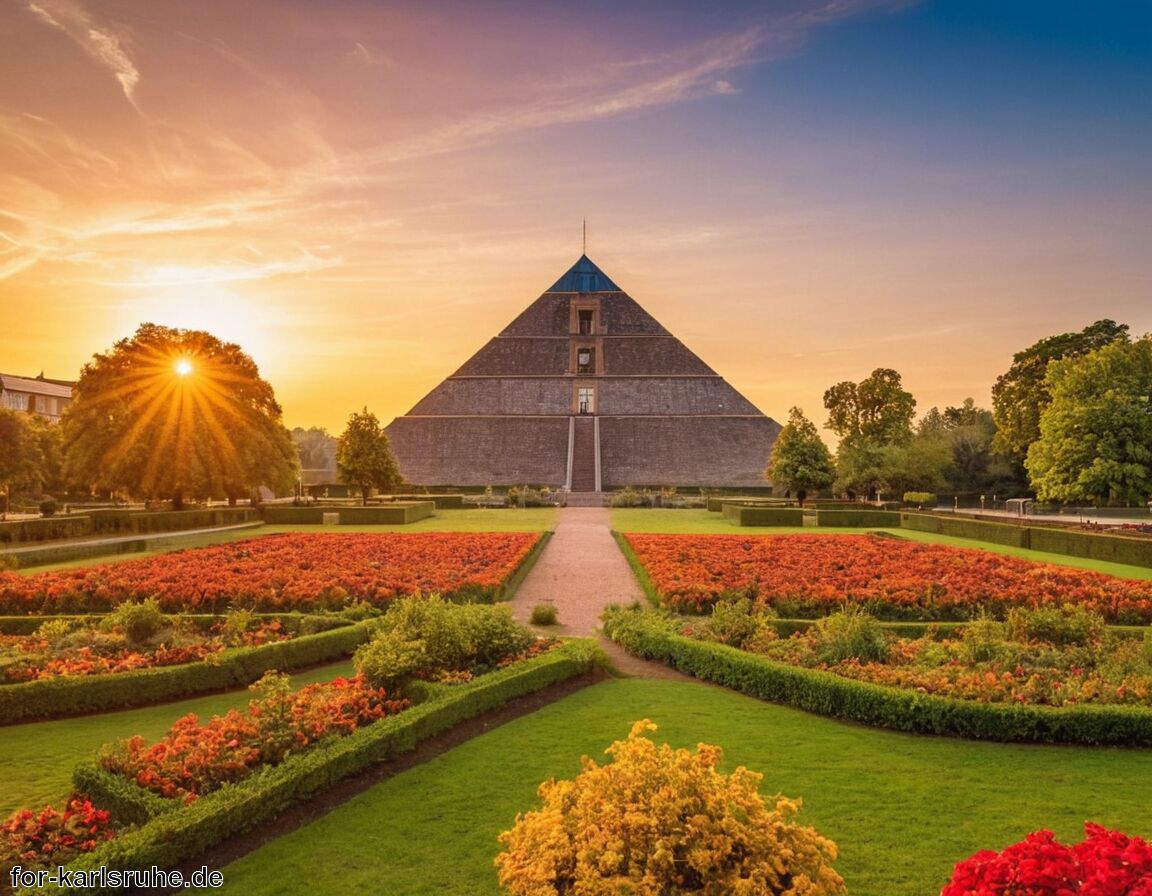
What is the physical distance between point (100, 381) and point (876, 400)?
53.5 m

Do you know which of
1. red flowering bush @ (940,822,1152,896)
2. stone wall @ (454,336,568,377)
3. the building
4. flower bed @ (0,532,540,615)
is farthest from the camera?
the building

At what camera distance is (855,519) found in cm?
3328

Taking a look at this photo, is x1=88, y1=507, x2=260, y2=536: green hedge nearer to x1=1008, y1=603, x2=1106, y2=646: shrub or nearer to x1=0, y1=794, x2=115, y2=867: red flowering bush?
x1=0, y1=794, x2=115, y2=867: red flowering bush

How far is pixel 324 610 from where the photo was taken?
13.3m

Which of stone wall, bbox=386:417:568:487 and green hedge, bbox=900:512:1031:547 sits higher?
stone wall, bbox=386:417:568:487

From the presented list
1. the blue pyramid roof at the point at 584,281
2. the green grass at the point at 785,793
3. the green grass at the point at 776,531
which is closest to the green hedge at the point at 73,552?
the green grass at the point at 776,531

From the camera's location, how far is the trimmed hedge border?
5.09 m

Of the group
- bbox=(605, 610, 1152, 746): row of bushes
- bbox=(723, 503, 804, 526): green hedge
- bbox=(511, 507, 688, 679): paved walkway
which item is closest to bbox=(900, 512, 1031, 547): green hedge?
bbox=(723, 503, 804, 526): green hedge

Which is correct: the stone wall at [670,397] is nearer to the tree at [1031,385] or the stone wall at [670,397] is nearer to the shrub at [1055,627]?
the tree at [1031,385]

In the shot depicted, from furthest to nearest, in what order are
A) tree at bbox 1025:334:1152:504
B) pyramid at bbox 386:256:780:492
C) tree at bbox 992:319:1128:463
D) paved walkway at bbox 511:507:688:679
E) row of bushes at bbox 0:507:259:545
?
1. pyramid at bbox 386:256:780:492
2. tree at bbox 992:319:1128:463
3. tree at bbox 1025:334:1152:504
4. row of bushes at bbox 0:507:259:545
5. paved walkway at bbox 511:507:688:679

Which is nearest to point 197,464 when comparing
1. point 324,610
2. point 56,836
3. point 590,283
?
point 324,610

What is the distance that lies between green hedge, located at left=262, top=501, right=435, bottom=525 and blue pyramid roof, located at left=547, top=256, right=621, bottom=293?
49.7 m

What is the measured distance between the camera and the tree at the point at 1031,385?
4753 centimetres

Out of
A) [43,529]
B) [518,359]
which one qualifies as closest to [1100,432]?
[43,529]
